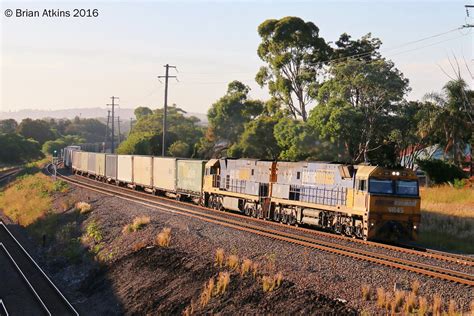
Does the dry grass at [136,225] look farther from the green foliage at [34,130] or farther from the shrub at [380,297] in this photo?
the green foliage at [34,130]

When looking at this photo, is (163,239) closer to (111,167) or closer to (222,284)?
(222,284)

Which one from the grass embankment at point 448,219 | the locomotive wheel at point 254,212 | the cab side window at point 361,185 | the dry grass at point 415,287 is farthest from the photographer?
the locomotive wheel at point 254,212

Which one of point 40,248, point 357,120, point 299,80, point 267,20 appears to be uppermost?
point 267,20

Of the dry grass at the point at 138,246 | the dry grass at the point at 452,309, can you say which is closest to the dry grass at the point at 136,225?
the dry grass at the point at 138,246

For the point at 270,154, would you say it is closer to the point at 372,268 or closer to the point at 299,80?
the point at 299,80

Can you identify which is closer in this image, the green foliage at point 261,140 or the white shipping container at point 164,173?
the white shipping container at point 164,173

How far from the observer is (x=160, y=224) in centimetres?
2853

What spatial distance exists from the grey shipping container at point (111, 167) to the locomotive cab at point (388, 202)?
38.1 m

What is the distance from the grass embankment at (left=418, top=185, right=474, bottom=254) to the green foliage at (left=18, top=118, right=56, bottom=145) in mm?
149063

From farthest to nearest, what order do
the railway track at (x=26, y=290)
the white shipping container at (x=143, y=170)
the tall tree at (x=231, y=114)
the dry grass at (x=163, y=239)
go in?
1. the tall tree at (x=231, y=114)
2. the white shipping container at (x=143, y=170)
3. the dry grass at (x=163, y=239)
4. the railway track at (x=26, y=290)

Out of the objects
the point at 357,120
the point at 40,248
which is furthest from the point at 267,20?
the point at 40,248

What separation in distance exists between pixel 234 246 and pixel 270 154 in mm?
39153

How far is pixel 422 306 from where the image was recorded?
1350 centimetres

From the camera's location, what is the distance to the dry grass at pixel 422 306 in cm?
1325
